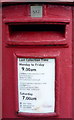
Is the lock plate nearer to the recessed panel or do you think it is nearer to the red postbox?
the red postbox

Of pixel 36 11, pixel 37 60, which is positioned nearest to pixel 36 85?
pixel 37 60

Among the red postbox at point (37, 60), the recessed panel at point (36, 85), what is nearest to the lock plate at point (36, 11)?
the red postbox at point (37, 60)

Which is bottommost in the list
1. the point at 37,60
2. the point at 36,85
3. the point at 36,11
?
the point at 36,85

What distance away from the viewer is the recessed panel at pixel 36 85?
2223 millimetres

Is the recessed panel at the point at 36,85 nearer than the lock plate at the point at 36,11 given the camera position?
No

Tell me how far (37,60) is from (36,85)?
25 centimetres

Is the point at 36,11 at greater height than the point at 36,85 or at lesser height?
greater

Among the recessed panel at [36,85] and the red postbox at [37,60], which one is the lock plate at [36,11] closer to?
the red postbox at [37,60]

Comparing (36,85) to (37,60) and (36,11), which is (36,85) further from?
(36,11)

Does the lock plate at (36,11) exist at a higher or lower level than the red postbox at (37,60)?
higher

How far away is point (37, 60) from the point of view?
2211 millimetres

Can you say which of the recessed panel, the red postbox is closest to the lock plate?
the red postbox

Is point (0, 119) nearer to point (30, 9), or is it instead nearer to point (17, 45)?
point (17, 45)

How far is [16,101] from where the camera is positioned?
229 centimetres
